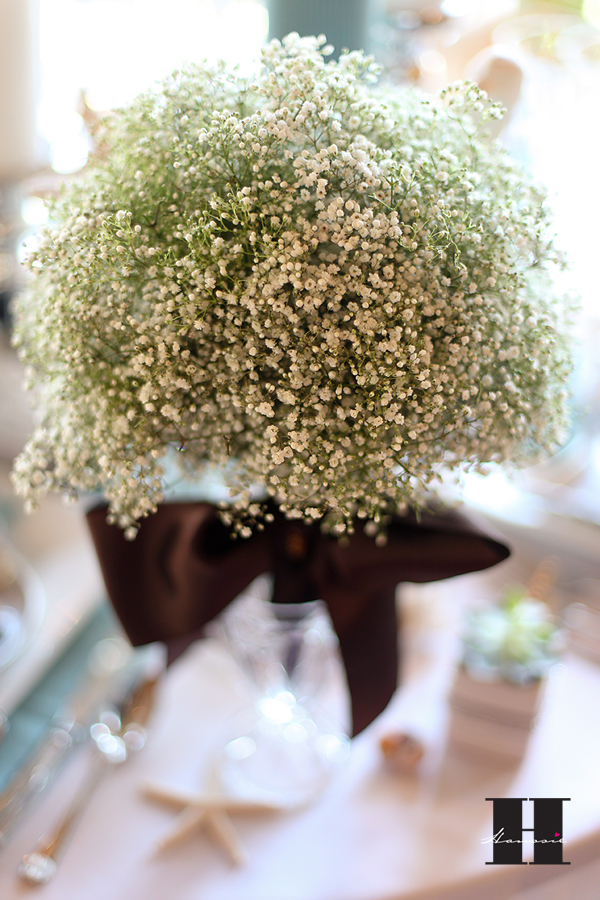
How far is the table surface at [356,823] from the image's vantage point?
59 centimetres

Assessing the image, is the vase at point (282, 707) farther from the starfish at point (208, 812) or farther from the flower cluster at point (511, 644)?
the flower cluster at point (511, 644)

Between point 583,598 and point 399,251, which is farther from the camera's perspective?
point 583,598

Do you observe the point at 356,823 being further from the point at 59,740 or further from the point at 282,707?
the point at 59,740

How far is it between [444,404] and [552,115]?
1.03 m

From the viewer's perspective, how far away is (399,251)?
1.43 feet

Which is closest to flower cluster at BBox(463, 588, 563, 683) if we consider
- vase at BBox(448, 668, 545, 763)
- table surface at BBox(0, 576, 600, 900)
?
vase at BBox(448, 668, 545, 763)

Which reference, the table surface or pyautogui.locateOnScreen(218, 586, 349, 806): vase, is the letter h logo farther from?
pyautogui.locateOnScreen(218, 586, 349, 806): vase

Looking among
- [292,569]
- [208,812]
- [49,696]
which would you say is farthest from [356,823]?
[49,696]

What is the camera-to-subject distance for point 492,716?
703mm

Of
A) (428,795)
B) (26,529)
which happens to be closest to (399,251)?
(428,795)

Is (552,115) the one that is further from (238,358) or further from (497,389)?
(238,358)

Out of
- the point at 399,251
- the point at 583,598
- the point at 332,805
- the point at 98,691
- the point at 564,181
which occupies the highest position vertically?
the point at 564,181

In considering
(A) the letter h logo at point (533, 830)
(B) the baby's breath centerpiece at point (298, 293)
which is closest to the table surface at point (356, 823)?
(A) the letter h logo at point (533, 830)

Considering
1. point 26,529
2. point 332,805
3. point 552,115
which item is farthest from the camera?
point 552,115
